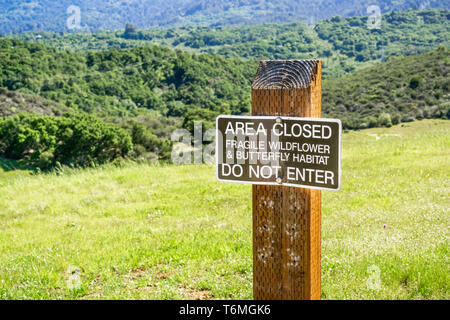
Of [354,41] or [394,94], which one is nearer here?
[394,94]

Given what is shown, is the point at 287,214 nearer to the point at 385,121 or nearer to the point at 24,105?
the point at 385,121

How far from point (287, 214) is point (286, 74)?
82 cm

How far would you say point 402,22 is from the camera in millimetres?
105750

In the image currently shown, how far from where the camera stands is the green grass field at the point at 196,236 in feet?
13.6

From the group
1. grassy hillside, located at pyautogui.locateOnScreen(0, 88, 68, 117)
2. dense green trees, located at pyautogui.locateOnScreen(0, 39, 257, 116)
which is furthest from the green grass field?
dense green trees, located at pyautogui.locateOnScreen(0, 39, 257, 116)

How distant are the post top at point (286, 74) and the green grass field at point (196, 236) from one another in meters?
2.10

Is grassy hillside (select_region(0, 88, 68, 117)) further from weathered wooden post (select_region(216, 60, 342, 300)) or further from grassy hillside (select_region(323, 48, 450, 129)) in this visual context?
weathered wooden post (select_region(216, 60, 342, 300))

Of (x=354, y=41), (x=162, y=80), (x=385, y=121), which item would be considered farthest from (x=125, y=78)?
(x=385, y=121)

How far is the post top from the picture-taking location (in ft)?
8.27

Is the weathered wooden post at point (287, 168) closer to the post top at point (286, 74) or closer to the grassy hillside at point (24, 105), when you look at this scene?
the post top at point (286, 74)

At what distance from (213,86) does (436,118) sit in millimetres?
58541

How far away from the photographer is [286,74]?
2.57 m

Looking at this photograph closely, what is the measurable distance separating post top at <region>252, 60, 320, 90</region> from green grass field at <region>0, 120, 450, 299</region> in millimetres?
2097

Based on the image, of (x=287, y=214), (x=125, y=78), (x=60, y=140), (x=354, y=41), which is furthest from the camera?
(x=354, y=41)
